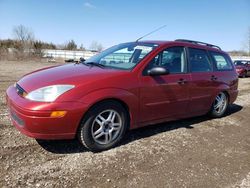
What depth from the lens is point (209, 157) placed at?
13.1 feet

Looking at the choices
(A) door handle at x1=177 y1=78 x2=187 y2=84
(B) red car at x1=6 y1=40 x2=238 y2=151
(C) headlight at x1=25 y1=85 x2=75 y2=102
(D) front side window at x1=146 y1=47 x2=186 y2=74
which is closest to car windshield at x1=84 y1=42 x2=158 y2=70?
(B) red car at x1=6 y1=40 x2=238 y2=151

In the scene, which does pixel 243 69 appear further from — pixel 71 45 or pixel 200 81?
pixel 71 45

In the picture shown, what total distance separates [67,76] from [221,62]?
3.85m

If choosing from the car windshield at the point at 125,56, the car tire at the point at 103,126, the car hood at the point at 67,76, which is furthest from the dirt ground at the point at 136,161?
the car windshield at the point at 125,56

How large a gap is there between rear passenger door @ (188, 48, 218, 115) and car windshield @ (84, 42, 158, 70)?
3.32 ft

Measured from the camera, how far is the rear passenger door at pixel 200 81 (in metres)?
5.18

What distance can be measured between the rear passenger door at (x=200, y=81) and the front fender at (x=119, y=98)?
1.44m

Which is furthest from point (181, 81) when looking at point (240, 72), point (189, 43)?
point (240, 72)

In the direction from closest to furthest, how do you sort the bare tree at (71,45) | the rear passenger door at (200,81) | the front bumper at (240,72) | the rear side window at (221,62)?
the rear passenger door at (200,81) < the rear side window at (221,62) < the front bumper at (240,72) < the bare tree at (71,45)

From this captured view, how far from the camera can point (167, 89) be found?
4.59 metres

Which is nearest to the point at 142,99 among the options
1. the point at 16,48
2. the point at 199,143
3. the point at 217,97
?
the point at 199,143

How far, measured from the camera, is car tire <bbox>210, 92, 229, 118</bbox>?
19.8 feet

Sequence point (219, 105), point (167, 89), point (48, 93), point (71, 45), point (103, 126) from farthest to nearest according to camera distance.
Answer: point (71, 45), point (219, 105), point (167, 89), point (103, 126), point (48, 93)

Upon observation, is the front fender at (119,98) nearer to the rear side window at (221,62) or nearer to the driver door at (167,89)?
the driver door at (167,89)
